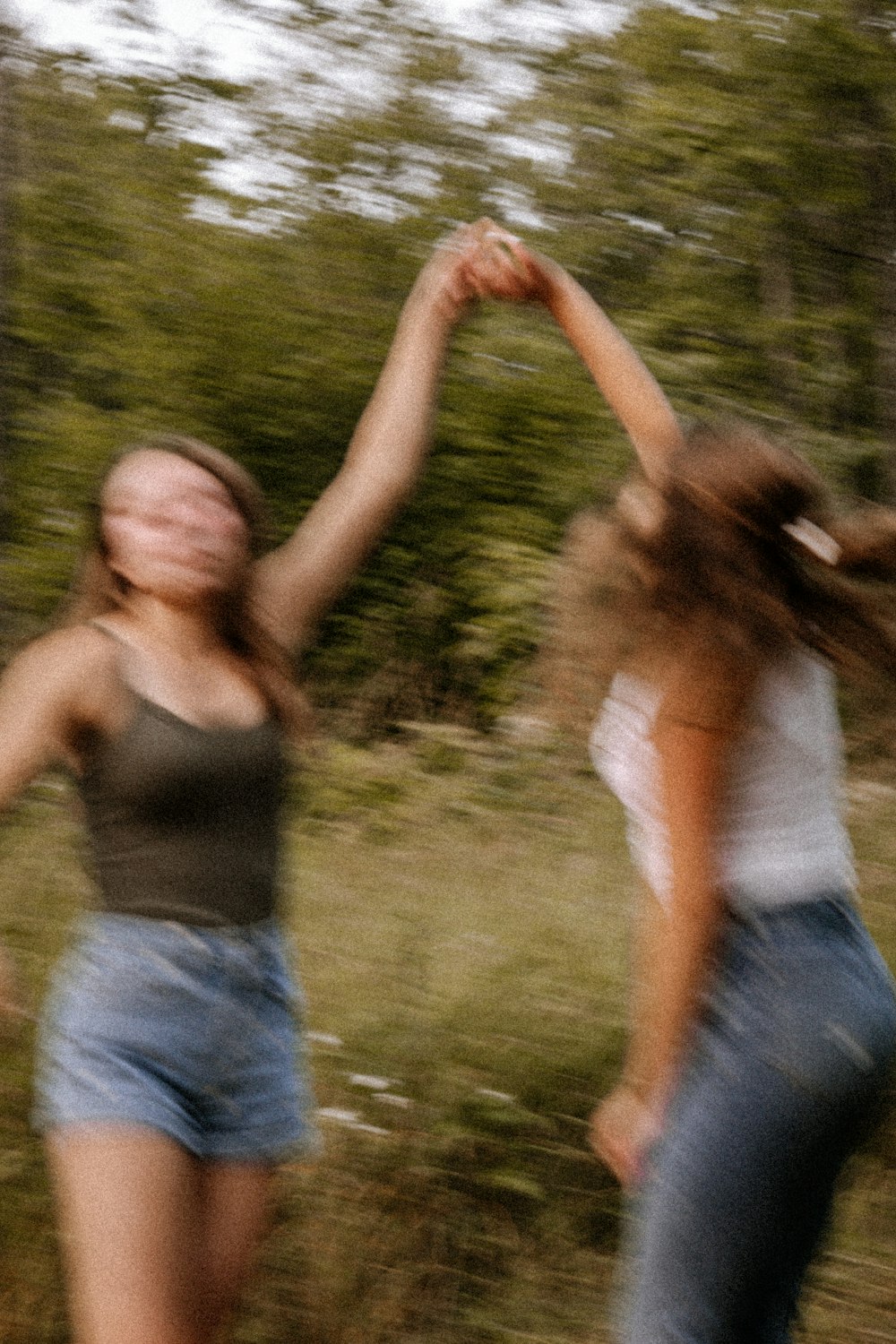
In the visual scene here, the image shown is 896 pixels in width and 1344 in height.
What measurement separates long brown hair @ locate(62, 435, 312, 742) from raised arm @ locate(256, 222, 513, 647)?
0.05m

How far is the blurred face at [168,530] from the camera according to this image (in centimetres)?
218

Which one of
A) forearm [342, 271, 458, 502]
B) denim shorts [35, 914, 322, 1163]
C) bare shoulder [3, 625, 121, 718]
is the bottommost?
denim shorts [35, 914, 322, 1163]

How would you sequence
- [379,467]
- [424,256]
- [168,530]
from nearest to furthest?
1. [168,530]
2. [379,467]
3. [424,256]

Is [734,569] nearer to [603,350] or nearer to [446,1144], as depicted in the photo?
[603,350]

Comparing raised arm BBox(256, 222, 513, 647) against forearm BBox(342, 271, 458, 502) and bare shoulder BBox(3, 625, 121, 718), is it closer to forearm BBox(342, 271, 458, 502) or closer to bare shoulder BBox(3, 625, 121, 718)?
forearm BBox(342, 271, 458, 502)

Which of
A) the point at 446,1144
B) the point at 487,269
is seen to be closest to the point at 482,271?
the point at 487,269

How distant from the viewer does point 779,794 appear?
1.63m

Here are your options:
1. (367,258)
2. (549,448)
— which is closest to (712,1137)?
(549,448)

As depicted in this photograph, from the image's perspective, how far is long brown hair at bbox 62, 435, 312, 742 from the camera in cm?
226

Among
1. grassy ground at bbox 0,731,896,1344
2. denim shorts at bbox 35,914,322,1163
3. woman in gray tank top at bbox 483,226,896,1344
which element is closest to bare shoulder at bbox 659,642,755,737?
woman in gray tank top at bbox 483,226,896,1344

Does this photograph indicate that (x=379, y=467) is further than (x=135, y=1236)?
Yes

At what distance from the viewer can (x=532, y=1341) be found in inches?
114

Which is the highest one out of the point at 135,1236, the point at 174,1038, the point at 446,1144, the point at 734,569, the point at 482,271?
the point at 482,271

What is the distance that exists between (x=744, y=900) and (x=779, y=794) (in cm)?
13
